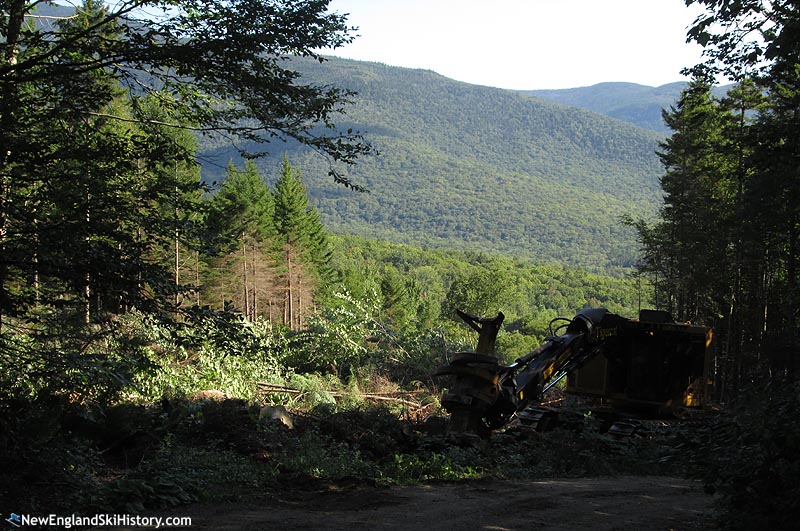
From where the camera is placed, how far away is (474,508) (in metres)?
7.67

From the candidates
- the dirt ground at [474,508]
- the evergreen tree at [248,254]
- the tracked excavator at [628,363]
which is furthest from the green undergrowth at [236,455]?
the evergreen tree at [248,254]

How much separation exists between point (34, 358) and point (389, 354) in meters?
15.4

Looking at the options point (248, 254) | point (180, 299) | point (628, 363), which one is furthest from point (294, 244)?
point (180, 299)

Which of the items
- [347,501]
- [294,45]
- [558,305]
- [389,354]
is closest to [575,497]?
[347,501]

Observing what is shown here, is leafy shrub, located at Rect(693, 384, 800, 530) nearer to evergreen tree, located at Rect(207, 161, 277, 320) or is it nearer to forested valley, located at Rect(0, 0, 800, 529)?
forested valley, located at Rect(0, 0, 800, 529)

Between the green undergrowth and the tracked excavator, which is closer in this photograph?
the green undergrowth

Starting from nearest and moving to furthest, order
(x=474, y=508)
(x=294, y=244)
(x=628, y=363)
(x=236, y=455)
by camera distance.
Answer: (x=474, y=508) < (x=236, y=455) < (x=628, y=363) < (x=294, y=244)

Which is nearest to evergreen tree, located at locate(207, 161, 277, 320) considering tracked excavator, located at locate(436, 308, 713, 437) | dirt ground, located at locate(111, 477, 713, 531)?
tracked excavator, located at locate(436, 308, 713, 437)

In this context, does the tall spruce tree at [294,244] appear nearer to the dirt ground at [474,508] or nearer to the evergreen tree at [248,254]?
the evergreen tree at [248,254]

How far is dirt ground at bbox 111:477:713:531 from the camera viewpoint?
22.7 ft

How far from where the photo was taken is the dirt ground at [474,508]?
6910 mm

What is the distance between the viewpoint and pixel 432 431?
13.8m

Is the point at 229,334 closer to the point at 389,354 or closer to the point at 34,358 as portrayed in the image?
the point at 34,358

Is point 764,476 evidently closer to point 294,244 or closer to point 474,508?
point 474,508
